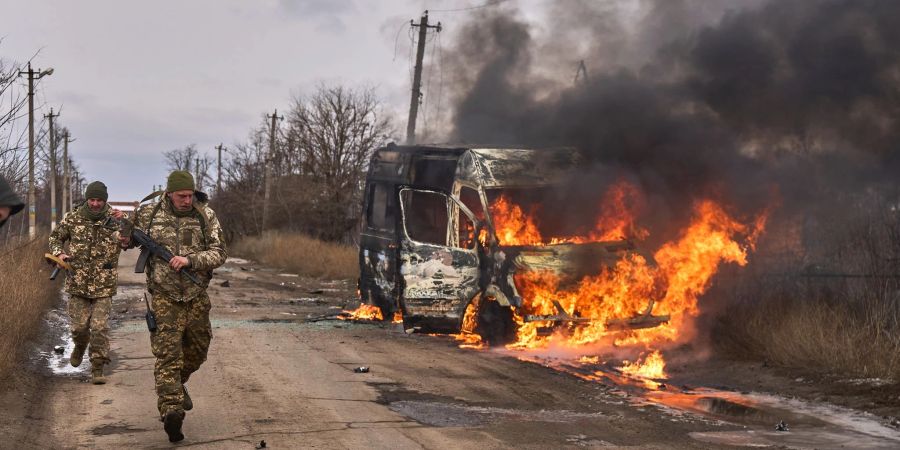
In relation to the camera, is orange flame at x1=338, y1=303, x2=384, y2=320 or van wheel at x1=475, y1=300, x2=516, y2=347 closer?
van wheel at x1=475, y1=300, x2=516, y2=347

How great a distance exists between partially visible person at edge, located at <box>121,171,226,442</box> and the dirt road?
18.0 inches

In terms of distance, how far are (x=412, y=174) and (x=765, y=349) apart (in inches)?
206

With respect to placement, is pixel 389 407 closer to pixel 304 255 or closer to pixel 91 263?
pixel 91 263

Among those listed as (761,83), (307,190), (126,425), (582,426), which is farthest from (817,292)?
(307,190)

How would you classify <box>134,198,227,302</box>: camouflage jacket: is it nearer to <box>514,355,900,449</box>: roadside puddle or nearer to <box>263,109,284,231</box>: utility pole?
<box>514,355,900,449</box>: roadside puddle

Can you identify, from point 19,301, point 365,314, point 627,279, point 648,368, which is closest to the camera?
point 648,368

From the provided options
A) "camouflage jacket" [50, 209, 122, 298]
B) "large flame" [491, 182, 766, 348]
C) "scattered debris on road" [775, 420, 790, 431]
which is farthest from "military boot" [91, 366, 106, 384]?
"scattered debris on road" [775, 420, 790, 431]

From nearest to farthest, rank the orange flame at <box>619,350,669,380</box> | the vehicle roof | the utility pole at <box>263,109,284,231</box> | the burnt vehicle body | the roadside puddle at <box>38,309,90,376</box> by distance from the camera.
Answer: the roadside puddle at <box>38,309,90,376</box>, the orange flame at <box>619,350,669,380</box>, the burnt vehicle body, the vehicle roof, the utility pole at <box>263,109,284,231</box>

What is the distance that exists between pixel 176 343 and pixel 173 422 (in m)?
0.58

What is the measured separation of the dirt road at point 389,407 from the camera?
262 inches

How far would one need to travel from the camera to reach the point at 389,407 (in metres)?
7.84

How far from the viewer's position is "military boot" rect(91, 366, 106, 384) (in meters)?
8.62

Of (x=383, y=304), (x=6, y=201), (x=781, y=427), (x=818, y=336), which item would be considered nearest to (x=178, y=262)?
(x=6, y=201)

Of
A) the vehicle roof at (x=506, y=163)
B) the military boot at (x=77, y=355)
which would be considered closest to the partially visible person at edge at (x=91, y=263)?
the military boot at (x=77, y=355)
